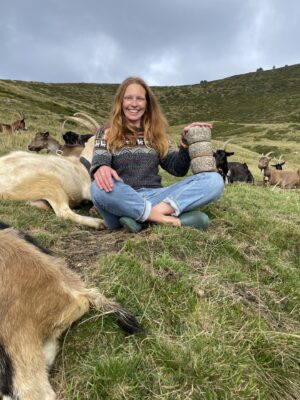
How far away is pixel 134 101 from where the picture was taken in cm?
528

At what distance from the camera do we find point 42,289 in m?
2.68

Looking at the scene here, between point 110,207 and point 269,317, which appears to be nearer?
point 269,317

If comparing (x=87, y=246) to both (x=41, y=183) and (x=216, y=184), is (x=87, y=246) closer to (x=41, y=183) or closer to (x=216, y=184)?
(x=216, y=184)

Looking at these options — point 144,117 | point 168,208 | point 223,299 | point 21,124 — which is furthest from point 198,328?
point 21,124

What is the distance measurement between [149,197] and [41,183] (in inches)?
74.0

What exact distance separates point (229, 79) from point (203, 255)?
428 feet

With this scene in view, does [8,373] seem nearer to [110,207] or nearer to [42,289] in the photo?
[42,289]

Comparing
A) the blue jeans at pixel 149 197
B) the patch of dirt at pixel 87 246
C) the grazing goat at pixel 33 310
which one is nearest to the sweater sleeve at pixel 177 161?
the blue jeans at pixel 149 197

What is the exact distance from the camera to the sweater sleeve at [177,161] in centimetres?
534

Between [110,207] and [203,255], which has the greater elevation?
[110,207]

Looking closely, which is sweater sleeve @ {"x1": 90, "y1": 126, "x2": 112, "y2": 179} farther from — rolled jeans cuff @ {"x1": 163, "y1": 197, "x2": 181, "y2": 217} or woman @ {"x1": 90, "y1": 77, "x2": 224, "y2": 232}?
rolled jeans cuff @ {"x1": 163, "y1": 197, "x2": 181, "y2": 217}

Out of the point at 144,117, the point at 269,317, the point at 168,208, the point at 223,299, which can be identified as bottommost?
the point at 269,317

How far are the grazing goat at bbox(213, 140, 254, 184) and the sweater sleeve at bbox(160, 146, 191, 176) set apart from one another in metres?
12.5

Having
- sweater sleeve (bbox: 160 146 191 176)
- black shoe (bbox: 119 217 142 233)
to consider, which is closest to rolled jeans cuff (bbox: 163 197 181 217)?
black shoe (bbox: 119 217 142 233)
